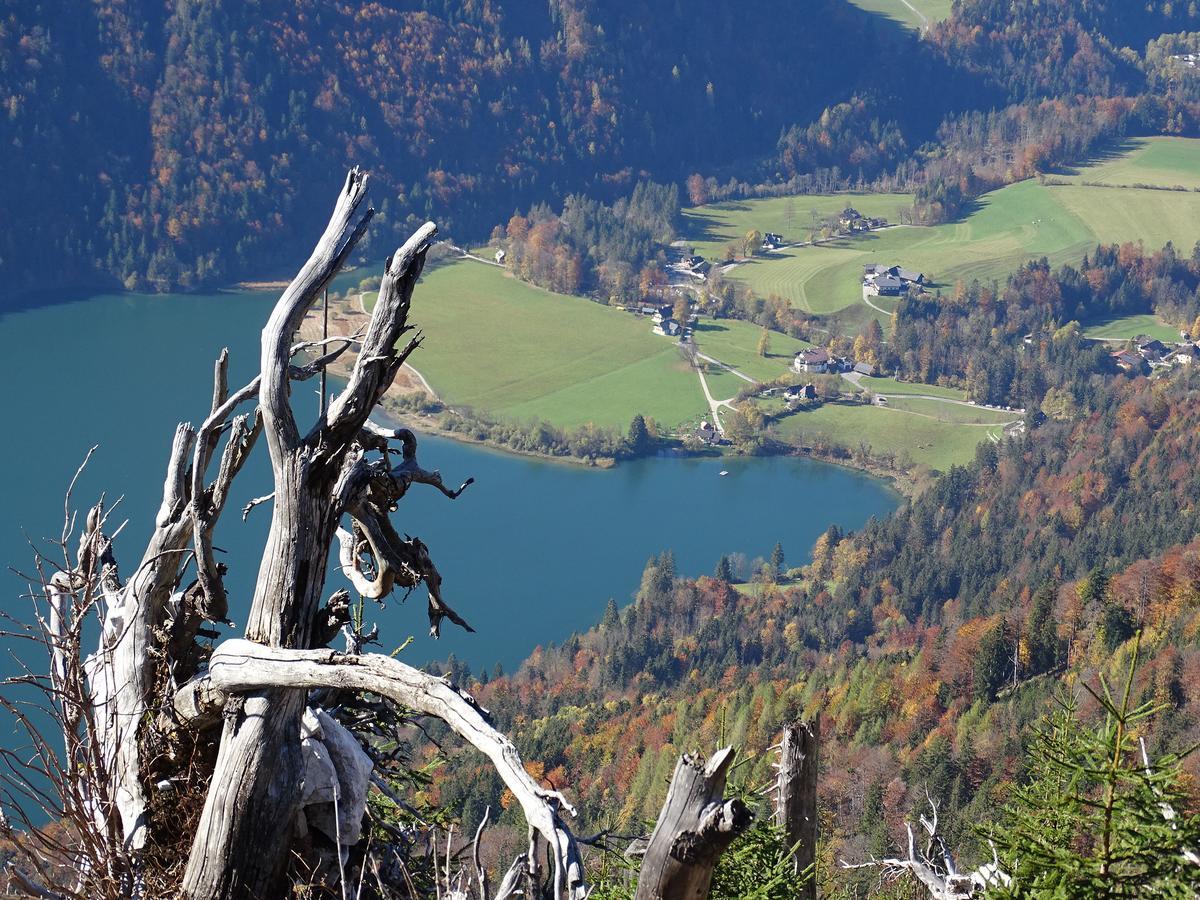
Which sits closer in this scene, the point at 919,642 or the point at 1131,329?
the point at 919,642

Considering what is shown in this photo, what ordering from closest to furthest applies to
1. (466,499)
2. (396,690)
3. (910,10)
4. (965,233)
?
(396,690)
(466,499)
(965,233)
(910,10)

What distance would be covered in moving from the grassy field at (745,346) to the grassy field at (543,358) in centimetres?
231

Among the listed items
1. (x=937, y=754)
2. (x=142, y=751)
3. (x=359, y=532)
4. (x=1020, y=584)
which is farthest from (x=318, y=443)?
(x=1020, y=584)

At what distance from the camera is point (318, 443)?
4.14m

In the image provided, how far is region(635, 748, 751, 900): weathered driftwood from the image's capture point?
9.84 feet

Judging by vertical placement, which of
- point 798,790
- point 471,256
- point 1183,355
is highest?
point 798,790

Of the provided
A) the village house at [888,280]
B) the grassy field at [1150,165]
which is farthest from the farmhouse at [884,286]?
the grassy field at [1150,165]

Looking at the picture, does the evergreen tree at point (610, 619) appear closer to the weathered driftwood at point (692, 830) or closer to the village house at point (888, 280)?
the village house at point (888, 280)

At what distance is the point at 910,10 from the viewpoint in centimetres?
13388

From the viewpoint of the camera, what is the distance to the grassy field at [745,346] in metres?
69.9

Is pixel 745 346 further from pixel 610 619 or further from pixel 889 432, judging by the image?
pixel 610 619

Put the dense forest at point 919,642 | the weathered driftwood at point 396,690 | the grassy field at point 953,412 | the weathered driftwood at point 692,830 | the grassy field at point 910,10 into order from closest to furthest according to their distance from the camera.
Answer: the weathered driftwood at point 692,830
the weathered driftwood at point 396,690
the dense forest at point 919,642
the grassy field at point 953,412
the grassy field at point 910,10

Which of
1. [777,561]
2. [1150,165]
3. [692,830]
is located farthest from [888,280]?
[692,830]

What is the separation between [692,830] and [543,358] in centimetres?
6596
